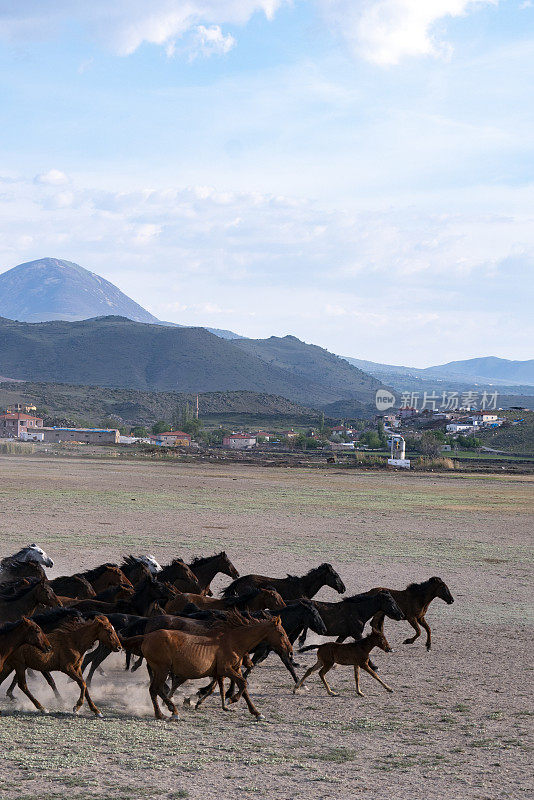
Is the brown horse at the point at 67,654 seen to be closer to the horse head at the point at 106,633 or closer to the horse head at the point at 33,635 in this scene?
the horse head at the point at 106,633

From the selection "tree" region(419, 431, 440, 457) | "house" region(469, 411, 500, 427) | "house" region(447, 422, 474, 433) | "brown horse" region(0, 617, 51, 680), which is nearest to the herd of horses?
"brown horse" region(0, 617, 51, 680)

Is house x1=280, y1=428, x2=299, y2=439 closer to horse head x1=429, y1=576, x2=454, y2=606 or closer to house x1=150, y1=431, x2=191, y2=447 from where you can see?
house x1=150, y1=431, x2=191, y2=447

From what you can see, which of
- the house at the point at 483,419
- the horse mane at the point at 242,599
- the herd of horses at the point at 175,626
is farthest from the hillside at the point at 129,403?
the horse mane at the point at 242,599

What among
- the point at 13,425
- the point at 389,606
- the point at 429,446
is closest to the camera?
the point at 389,606

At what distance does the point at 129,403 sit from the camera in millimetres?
159875

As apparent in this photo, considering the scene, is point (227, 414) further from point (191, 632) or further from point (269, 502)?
point (191, 632)

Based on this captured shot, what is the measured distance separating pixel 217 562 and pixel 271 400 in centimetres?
16041

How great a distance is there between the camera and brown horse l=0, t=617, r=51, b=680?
855 cm

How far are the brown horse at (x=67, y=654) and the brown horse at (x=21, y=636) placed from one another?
138 millimetres

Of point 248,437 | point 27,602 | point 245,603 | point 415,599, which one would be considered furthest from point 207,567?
point 248,437

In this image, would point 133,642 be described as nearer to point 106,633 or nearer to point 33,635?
point 106,633

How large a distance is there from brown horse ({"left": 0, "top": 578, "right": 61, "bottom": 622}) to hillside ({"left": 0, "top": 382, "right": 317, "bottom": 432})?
129718 millimetres

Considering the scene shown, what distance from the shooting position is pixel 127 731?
8297mm

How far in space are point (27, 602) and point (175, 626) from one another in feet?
7.30
